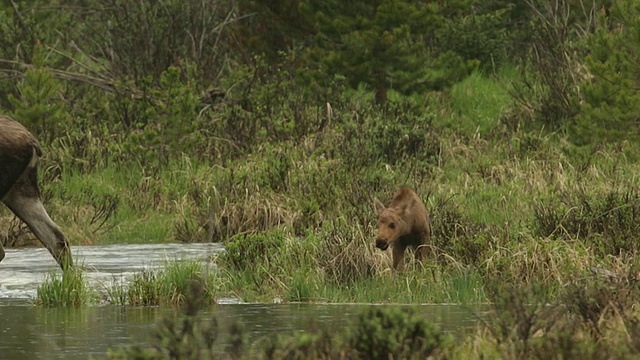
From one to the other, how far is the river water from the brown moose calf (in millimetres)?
Answer: 945

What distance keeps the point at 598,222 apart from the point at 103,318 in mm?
5427

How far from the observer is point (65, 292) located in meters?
12.7

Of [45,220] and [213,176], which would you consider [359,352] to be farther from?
[213,176]

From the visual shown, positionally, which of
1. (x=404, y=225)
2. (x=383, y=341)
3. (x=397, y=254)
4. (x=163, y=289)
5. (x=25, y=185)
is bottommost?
(x=383, y=341)

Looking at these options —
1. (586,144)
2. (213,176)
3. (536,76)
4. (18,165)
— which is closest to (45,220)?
(18,165)

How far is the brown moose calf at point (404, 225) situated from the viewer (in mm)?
13367

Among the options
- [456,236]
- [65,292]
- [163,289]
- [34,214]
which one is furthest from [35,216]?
[456,236]

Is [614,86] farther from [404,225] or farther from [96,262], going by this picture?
[96,262]

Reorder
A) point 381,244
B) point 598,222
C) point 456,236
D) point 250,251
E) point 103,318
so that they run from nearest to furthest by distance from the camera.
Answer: point 103,318
point 381,244
point 250,251
point 456,236
point 598,222

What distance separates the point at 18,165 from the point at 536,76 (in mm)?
14166

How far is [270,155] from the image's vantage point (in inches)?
833

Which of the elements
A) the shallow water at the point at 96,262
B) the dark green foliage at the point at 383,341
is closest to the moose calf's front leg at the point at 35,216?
the shallow water at the point at 96,262

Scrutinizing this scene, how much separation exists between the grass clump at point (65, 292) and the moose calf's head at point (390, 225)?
2566 millimetres

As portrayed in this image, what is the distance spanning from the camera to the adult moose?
543 inches
